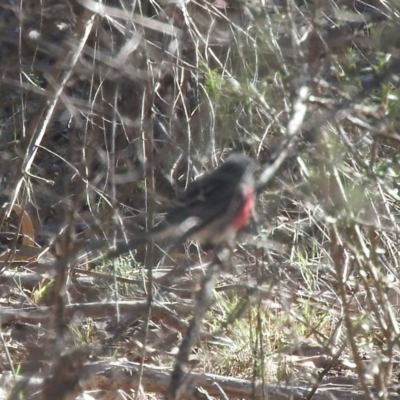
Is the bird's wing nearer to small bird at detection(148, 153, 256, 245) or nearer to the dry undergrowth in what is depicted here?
small bird at detection(148, 153, 256, 245)

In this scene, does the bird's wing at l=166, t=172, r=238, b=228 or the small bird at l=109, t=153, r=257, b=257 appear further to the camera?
the bird's wing at l=166, t=172, r=238, b=228

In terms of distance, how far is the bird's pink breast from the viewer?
11.4ft

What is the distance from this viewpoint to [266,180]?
2.53 m

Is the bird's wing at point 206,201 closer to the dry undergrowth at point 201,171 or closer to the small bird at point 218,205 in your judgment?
the small bird at point 218,205

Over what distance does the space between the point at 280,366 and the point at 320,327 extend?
90cm

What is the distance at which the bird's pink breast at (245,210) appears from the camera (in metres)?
3.47

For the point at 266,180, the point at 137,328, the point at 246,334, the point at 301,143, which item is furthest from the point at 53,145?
the point at 266,180

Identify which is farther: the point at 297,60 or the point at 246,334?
the point at 246,334

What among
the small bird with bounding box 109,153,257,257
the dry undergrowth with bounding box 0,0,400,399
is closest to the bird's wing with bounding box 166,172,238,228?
the small bird with bounding box 109,153,257,257

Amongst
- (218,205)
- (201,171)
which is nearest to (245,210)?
(218,205)

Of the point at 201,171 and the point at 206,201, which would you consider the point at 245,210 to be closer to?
the point at 206,201

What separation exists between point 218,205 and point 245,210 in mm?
151

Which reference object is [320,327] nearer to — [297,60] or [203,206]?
[203,206]

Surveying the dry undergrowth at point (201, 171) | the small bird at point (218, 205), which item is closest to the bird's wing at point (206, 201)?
the small bird at point (218, 205)
